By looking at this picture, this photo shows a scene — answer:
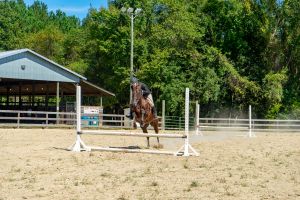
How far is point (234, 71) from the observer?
41.3 m

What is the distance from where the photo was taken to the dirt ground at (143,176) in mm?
7910

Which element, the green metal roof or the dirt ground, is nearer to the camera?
the dirt ground

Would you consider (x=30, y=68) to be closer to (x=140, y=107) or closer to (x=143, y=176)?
(x=140, y=107)

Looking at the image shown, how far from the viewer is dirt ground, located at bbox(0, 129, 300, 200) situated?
791cm

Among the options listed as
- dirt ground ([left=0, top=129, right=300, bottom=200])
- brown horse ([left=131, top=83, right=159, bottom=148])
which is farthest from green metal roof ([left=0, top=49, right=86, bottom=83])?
dirt ground ([left=0, top=129, right=300, bottom=200])

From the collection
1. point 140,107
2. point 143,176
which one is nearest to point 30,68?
point 140,107

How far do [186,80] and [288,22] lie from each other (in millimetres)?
10448

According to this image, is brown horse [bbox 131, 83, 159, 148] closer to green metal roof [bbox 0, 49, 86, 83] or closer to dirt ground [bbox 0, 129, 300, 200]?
dirt ground [bbox 0, 129, 300, 200]

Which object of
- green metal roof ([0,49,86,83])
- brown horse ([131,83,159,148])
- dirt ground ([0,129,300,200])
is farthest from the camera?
green metal roof ([0,49,86,83])

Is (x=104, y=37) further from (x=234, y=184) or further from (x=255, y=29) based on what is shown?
(x=234, y=184)

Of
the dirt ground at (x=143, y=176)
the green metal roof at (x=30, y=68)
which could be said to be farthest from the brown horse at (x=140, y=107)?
the green metal roof at (x=30, y=68)

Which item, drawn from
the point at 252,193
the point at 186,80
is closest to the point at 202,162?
the point at 252,193

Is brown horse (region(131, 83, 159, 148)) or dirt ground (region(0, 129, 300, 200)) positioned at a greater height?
brown horse (region(131, 83, 159, 148))

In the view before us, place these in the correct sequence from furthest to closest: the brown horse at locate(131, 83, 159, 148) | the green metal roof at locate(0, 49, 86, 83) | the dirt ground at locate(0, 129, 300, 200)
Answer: the green metal roof at locate(0, 49, 86, 83), the brown horse at locate(131, 83, 159, 148), the dirt ground at locate(0, 129, 300, 200)
